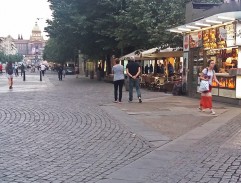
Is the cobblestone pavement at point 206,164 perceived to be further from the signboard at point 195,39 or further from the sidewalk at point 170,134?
the signboard at point 195,39

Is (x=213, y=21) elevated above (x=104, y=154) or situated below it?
above

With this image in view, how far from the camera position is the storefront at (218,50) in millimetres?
15094

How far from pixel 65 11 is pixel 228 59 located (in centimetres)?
2070

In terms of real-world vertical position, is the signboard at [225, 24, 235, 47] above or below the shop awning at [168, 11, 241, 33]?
below

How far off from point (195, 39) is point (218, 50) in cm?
210

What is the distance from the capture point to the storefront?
15094 millimetres

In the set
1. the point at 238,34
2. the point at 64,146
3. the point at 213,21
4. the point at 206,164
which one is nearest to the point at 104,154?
→ the point at 64,146

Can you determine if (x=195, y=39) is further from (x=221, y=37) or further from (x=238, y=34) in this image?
(x=238, y=34)

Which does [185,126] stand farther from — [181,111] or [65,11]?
[65,11]

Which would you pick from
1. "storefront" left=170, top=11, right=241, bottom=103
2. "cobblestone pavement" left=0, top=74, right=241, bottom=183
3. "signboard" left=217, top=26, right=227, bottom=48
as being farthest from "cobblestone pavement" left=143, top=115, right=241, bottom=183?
"signboard" left=217, top=26, right=227, bottom=48

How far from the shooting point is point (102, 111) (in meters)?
13.2

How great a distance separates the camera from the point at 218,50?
16.8 metres

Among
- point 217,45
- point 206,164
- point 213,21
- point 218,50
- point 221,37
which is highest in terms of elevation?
point 213,21

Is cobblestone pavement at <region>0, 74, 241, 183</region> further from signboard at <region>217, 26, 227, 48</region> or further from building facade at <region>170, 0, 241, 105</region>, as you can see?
signboard at <region>217, 26, 227, 48</region>
